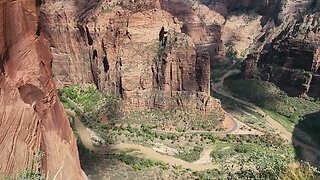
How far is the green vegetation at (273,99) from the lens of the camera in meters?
99.8

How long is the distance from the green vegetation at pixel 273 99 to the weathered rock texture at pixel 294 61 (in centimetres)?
201

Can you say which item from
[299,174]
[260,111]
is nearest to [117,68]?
[260,111]

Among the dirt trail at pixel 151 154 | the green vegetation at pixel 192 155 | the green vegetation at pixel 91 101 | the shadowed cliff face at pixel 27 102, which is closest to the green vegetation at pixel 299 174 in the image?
the shadowed cliff face at pixel 27 102

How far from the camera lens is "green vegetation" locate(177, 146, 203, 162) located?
Answer: 6938cm

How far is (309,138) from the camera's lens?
289ft

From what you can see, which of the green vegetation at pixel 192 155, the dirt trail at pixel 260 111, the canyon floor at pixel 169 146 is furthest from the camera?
the dirt trail at pixel 260 111

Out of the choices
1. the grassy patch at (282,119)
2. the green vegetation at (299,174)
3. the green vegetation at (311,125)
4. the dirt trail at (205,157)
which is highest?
the green vegetation at (299,174)

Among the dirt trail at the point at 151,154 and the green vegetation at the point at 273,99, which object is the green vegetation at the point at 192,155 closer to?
the dirt trail at the point at 151,154

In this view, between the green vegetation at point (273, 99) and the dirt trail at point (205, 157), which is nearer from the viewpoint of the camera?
the dirt trail at point (205, 157)

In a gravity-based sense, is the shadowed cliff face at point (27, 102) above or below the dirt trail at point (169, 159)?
above

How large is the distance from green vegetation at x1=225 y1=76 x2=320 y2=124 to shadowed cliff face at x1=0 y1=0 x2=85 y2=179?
6746cm

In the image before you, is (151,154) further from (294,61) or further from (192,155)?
(294,61)

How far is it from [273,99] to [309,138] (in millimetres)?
18929

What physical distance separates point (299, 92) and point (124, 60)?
141 feet
